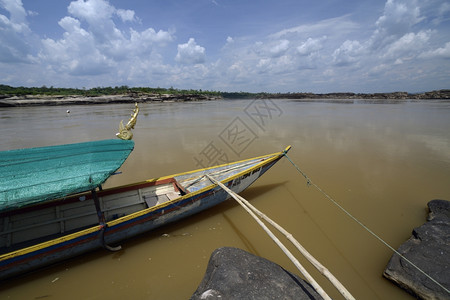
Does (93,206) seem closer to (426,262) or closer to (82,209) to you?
Answer: (82,209)

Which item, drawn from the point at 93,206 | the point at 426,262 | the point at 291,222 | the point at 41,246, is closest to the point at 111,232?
the point at 41,246

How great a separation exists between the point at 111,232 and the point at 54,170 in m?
1.86

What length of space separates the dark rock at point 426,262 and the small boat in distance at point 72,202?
409 cm

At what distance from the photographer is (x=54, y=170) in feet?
14.5

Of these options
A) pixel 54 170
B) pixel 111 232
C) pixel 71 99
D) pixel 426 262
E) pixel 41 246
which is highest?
pixel 71 99

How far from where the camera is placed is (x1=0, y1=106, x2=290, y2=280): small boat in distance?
3963mm

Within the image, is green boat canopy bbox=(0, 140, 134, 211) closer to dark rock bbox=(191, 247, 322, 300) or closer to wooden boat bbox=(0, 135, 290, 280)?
wooden boat bbox=(0, 135, 290, 280)

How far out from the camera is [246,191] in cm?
769

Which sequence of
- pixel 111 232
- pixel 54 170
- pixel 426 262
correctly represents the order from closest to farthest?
pixel 426 262 < pixel 54 170 < pixel 111 232

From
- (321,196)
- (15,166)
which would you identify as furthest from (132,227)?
(321,196)

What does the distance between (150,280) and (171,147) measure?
28.7 ft

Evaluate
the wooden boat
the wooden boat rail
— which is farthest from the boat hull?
the wooden boat rail

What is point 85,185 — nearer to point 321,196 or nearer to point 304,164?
point 321,196

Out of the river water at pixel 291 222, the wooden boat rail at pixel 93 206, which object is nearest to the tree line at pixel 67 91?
the river water at pixel 291 222
